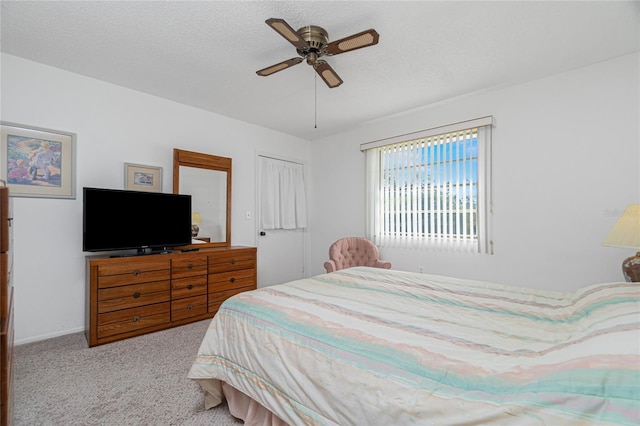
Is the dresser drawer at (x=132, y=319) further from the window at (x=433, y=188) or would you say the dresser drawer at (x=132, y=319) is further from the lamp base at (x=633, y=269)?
the lamp base at (x=633, y=269)

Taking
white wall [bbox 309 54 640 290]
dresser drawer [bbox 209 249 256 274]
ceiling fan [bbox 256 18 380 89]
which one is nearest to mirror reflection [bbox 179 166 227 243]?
dresser drawer [bbox 209 249 256 274]

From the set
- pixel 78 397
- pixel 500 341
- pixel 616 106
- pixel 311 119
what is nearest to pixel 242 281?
pixel 78 397

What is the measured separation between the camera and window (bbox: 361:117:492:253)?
11.2 ft

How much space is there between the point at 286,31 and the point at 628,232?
2.75 meters

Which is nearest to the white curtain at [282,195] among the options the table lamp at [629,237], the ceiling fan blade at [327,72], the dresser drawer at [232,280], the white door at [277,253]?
the white door at [277,253]

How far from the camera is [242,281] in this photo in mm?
3717

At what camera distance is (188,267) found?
3.23 metres

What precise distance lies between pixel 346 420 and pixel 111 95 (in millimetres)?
3741

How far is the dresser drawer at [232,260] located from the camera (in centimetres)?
345

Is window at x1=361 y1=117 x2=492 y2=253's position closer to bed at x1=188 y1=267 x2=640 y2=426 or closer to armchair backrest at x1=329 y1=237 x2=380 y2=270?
armchair backrest at x1=329 y1=237 x2=380 y2=270

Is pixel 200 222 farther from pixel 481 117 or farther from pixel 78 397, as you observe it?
pixel 481 117

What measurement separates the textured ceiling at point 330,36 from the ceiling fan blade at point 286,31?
0.68 ft

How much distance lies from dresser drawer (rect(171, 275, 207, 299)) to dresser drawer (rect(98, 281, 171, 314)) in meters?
0.06

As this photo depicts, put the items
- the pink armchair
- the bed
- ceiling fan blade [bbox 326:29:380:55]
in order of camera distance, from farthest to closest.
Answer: the pink armchair < ceiling fan blade [bbox 326:29:380:55] < the bed
